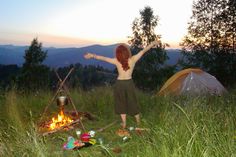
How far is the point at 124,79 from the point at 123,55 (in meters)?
0.53

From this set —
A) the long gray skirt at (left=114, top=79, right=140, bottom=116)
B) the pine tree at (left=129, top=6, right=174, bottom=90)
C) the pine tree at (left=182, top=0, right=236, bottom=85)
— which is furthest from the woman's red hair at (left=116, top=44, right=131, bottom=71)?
the pine tree at (left=129, top=6, right=174, bottom=90)

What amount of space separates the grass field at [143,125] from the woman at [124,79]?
1.47 ft

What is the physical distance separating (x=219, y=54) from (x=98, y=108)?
15.5 metres

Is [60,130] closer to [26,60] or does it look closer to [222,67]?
[222,67]

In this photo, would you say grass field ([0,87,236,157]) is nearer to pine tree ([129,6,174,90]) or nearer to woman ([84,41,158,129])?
woman ([84,41,158,129])

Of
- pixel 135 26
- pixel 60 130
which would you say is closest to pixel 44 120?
pixel 60 130

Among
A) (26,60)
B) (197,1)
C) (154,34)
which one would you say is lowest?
(26,60)

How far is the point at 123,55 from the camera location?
9062 millimetres

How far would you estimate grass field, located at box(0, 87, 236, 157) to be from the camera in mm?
4723

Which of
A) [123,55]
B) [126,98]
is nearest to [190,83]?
[126,98]

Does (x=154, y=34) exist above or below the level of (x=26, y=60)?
above

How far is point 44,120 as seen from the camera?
9.66m

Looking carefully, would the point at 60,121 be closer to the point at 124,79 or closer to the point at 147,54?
the point at 124,79

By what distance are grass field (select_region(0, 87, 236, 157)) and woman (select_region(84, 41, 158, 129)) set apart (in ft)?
1.47
